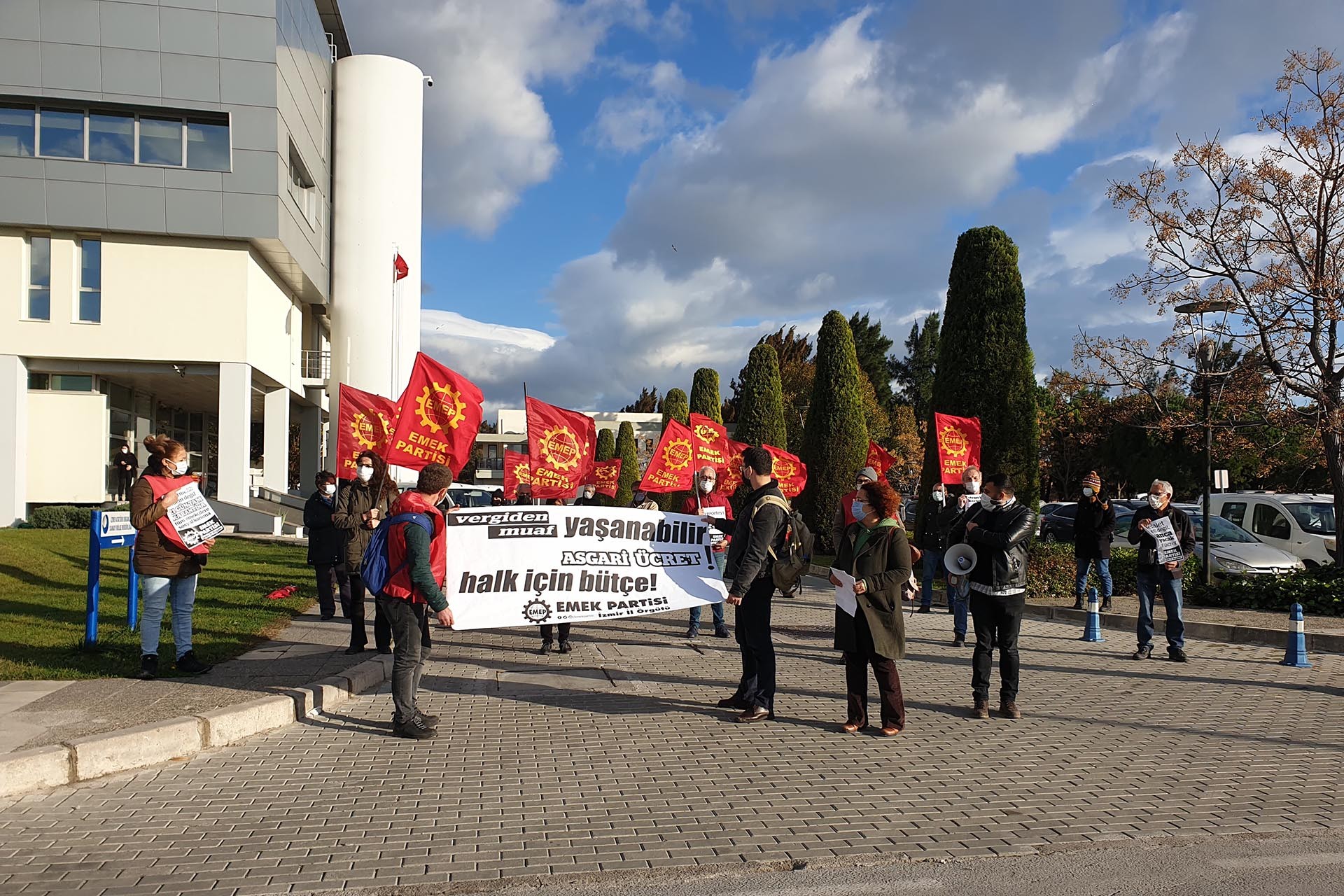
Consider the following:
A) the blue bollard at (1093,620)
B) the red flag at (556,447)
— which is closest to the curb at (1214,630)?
the blue bollard at (1093,620)

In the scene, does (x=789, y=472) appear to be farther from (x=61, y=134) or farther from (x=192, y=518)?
(x=61, y=134)

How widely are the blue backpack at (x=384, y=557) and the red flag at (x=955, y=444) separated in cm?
1012

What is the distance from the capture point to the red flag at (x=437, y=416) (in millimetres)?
10602

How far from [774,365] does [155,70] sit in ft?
70.3

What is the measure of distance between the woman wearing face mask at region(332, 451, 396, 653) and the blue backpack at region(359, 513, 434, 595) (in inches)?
115

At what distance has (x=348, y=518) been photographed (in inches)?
439

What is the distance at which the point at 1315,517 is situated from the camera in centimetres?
2017

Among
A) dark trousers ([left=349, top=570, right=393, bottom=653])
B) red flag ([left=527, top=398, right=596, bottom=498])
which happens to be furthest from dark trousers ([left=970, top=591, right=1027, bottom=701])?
red flag ([left=527, top=398, right=596, bottom=498])

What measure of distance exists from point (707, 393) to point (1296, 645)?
28.1 metres

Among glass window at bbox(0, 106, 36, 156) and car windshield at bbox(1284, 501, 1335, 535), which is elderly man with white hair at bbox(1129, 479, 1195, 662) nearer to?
car windshield at bbox(1284, 501, 1335, 535)

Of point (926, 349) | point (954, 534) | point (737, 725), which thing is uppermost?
point (926, 349)

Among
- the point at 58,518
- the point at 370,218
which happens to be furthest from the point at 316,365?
the point at 58,518

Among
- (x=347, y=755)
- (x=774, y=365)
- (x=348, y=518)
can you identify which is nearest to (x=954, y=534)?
(x=347, y=755)

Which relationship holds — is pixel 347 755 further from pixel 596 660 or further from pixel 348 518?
pixel 348 518
